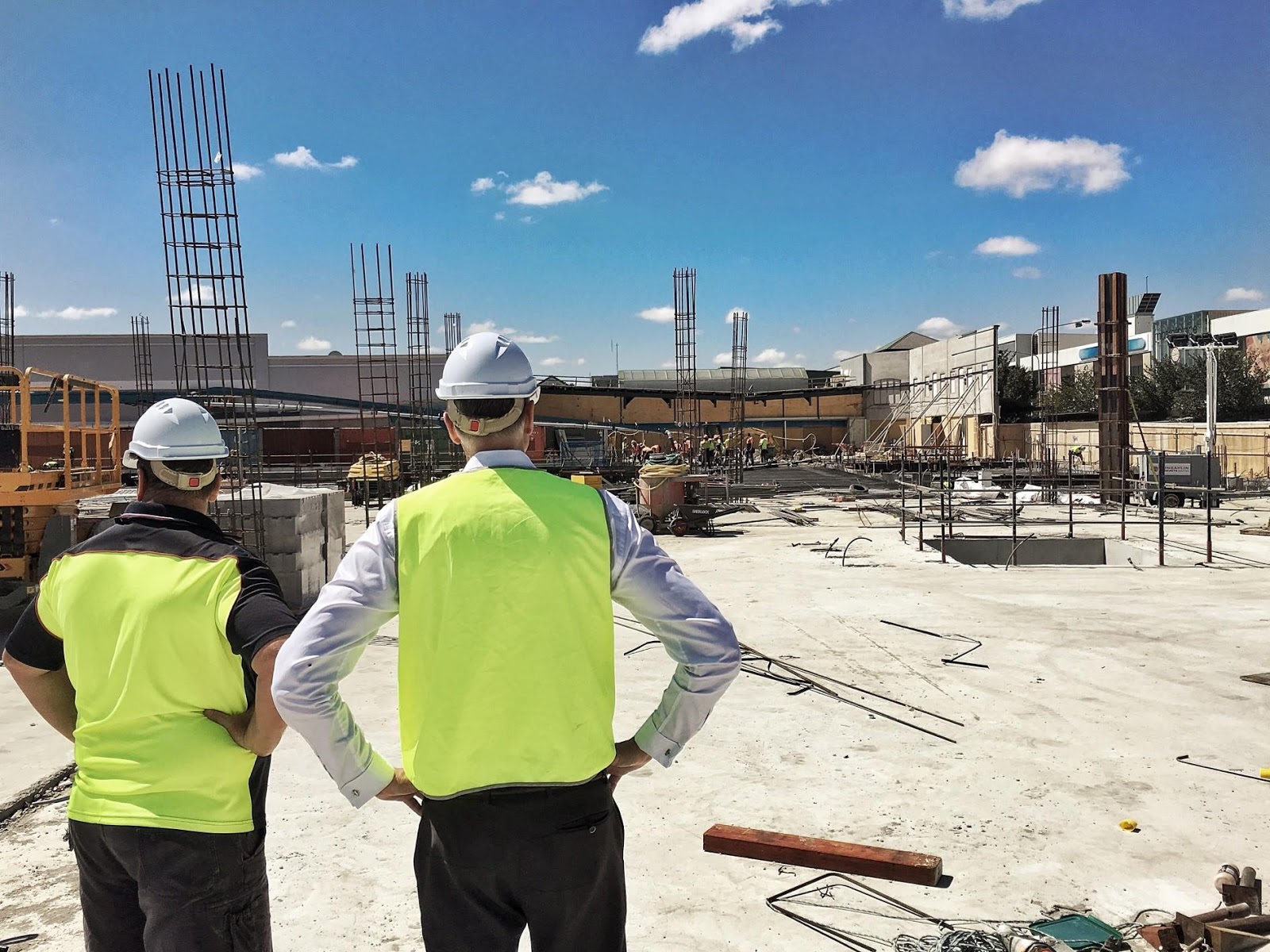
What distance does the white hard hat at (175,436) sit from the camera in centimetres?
247

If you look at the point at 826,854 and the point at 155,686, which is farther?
the point at 826,854

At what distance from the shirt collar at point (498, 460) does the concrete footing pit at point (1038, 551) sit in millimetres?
14820

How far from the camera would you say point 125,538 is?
2.26 m

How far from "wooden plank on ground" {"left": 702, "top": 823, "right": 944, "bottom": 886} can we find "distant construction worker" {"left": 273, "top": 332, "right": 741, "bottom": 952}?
8.12 ft

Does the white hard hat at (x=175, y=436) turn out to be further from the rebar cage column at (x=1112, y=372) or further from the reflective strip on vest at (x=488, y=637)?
the rebar cage column at (x=1112, y=372)

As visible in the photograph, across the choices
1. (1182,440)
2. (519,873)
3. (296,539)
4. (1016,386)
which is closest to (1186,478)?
(1182,440)

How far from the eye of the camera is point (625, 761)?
2.14 metres

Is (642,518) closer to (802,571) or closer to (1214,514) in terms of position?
(802,571)

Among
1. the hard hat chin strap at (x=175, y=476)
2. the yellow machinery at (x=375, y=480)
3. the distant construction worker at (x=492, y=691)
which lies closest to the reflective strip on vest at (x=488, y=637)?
the distant construction worker at (x=492, y=691)

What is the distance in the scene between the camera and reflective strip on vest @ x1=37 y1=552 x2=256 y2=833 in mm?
2150

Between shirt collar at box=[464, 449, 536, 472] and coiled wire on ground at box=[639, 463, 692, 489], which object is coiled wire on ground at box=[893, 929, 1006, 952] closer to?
shirt collar at box=[464, 449, 536, 472]

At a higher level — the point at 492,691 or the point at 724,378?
the point at 724,378

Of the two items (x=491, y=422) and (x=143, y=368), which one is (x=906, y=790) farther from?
(x=143, y=368)

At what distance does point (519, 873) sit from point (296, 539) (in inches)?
318
